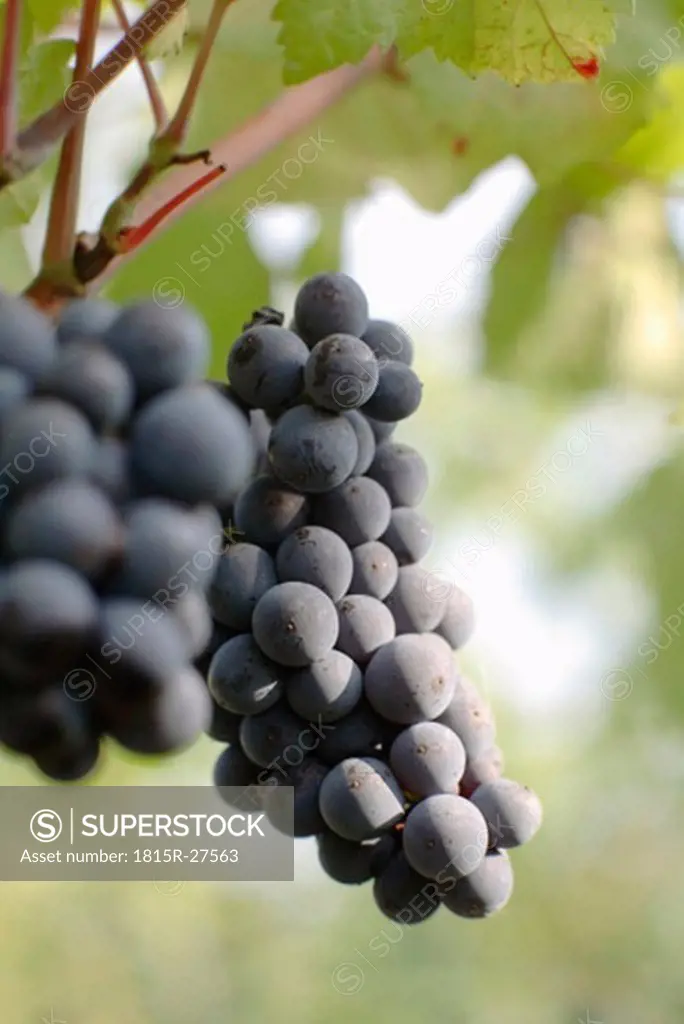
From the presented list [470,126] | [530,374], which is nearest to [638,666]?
[530,374]

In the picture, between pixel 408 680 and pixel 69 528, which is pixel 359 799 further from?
pixel 69 528

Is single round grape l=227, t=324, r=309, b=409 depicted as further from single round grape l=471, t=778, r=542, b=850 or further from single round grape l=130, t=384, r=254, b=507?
single round grape l=471, t=778, r=542, b=850

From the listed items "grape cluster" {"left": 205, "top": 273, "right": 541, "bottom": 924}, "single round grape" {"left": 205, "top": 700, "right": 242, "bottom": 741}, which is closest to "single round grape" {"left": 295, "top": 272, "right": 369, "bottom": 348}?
"grape cluster" {"left": 205, "top": 273, "right": 541, "bottom": 924}

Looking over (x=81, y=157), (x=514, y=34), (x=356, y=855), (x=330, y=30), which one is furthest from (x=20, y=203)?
(x=356, y=855)

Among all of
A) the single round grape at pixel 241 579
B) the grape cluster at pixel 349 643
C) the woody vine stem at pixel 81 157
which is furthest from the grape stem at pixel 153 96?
the single round grape at pixel 241 579

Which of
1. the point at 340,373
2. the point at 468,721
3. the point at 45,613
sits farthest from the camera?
the point at 468,721
